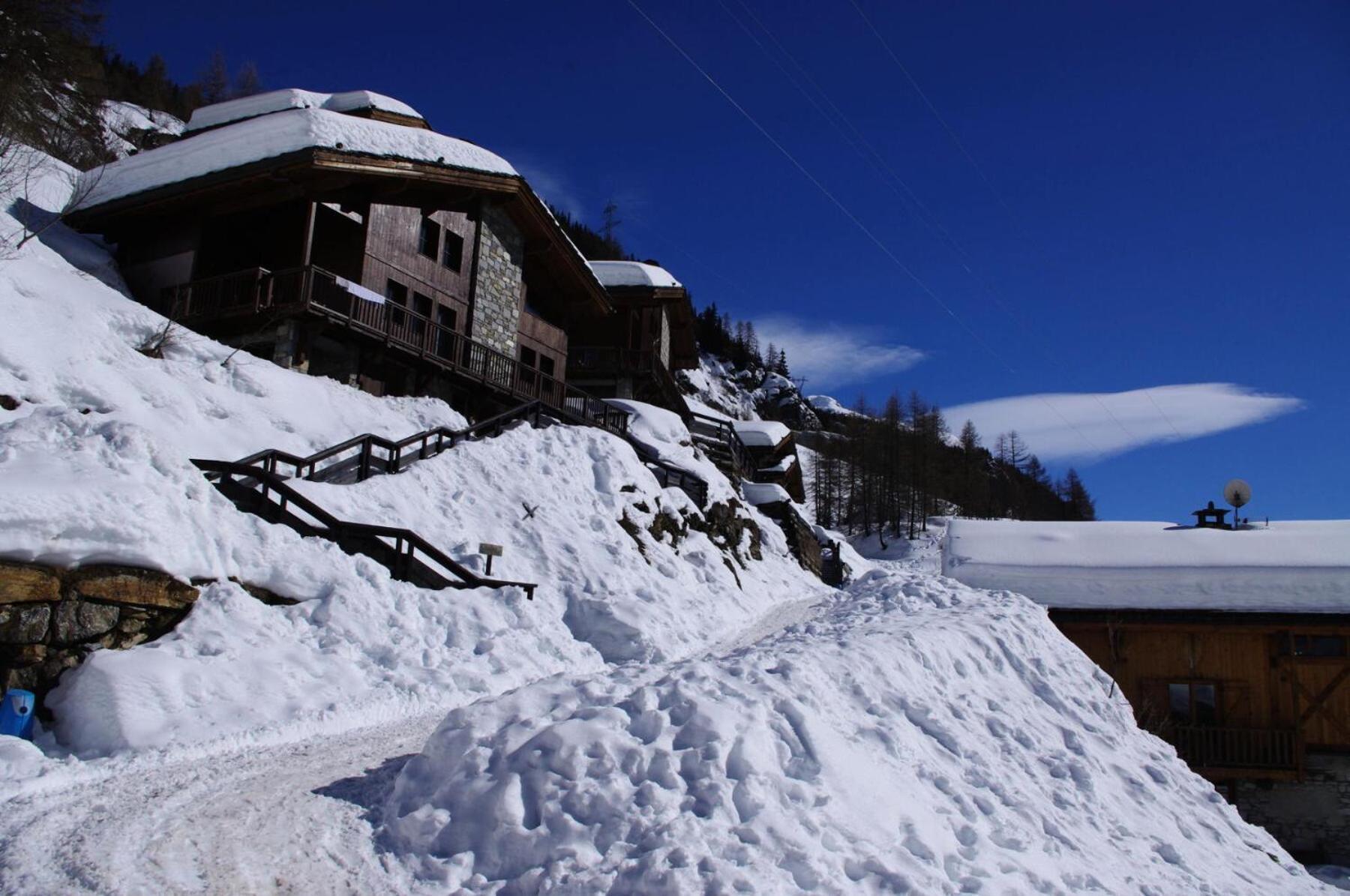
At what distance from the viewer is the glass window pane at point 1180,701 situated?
19.8 meters

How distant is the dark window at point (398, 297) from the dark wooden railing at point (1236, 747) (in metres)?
21.7

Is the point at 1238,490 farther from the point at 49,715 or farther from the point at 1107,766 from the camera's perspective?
the point at 49,715

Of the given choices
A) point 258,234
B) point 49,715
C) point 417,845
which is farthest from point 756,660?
point 258,234

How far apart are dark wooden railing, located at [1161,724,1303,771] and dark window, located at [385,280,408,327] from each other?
21.7 meters

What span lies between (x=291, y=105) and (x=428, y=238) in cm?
1151

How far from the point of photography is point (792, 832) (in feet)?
17.9

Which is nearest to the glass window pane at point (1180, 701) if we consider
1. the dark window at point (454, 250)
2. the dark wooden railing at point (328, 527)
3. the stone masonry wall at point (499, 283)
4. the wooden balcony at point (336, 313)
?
the wooden balcony at point (336, 313)

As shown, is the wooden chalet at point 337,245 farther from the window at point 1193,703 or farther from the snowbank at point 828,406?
the snowbank at point 828,406

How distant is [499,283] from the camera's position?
92.8 ft

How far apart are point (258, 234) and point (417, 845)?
22.4 meters

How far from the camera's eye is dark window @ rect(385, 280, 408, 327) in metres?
23.8

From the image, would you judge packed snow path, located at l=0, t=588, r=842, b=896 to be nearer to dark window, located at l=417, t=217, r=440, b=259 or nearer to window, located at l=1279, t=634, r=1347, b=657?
dark window, located at l=417, t=217, r=440, b=259

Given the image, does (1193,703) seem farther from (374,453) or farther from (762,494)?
(374,453)

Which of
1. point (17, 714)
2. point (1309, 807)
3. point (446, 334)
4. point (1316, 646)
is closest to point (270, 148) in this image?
point (446, 334)
